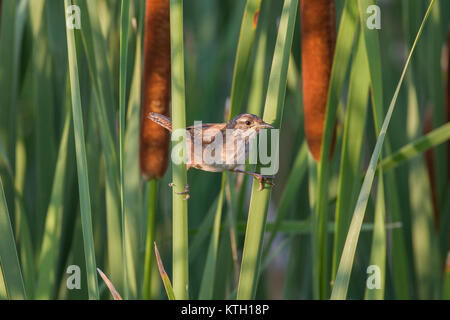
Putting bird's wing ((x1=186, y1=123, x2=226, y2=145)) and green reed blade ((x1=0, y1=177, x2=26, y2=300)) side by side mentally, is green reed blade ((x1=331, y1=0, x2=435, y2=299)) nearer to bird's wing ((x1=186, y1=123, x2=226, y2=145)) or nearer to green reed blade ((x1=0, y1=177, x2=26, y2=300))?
bird's wing ((x1=186, y1=123, x2=226, y2=145))

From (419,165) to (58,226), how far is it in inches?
41.2

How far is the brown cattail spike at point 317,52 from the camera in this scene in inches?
44.3

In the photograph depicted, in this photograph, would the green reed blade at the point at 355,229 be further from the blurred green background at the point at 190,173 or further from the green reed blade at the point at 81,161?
the green reed blade at the point at 81,161

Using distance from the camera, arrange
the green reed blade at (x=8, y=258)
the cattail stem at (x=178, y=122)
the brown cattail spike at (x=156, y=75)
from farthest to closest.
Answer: the brown cattail spike at (x=156, y=75) < the green reed blade at (x=8, y=258) < the cattail stem at (x=178, y=122)

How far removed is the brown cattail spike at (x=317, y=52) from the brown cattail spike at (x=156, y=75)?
0.29m

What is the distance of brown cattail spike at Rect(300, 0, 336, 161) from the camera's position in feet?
3.69

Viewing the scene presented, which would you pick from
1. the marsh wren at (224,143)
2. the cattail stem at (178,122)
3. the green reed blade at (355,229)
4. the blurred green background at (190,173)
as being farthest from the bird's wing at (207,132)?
the green reed blade at (355,229)

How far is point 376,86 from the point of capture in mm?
1039

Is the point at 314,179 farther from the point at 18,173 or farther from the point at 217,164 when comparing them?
the point at 18,173

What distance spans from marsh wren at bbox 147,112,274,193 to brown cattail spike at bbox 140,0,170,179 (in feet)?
0.15

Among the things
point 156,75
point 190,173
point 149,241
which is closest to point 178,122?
point 156,75

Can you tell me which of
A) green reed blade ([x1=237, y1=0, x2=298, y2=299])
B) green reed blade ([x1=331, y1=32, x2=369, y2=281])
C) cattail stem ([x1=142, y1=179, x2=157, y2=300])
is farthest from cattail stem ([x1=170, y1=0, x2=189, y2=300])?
green reed blade ([x1=331, y1=32, x2=369, y2=281])

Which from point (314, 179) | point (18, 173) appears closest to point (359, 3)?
point (314, 179)
